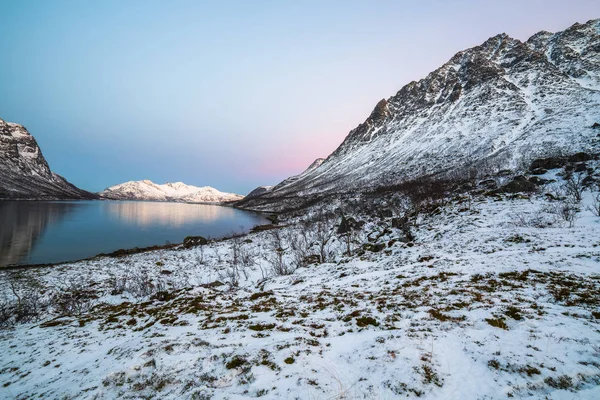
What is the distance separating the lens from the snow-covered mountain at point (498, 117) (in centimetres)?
8269

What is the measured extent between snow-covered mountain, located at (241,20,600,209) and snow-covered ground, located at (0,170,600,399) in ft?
262

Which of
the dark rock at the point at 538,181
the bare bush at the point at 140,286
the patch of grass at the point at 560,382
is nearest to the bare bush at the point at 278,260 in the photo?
the bare bush at the point at 140,286

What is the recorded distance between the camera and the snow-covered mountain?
3255 inches

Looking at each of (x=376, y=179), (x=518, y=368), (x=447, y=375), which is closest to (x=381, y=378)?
(x=447, y=375)

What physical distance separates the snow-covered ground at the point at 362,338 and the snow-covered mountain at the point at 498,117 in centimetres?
7995

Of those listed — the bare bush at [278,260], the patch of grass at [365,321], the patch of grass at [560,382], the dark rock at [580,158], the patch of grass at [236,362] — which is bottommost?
the bare bush at [278,260]

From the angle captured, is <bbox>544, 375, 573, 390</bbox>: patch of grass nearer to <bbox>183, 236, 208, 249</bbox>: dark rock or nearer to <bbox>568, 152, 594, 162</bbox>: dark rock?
<bbox>183, 236, 208, 249</bbox>: dark rock

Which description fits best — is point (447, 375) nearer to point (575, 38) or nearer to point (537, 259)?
point (537, 259)

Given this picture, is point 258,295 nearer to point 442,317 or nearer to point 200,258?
point 442,317

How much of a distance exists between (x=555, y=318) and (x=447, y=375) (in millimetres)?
4183

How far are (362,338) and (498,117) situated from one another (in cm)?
14733

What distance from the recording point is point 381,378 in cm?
498

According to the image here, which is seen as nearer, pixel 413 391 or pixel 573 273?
pixel 413 391

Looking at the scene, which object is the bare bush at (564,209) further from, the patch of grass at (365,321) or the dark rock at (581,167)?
the patch of grass at (365,321)
